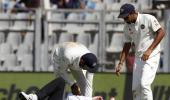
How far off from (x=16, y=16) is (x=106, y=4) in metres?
2.00

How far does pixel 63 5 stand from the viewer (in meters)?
15.3

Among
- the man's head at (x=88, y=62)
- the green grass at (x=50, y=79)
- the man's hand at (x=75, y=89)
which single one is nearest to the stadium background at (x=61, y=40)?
the green grass at (x=50, y=79)

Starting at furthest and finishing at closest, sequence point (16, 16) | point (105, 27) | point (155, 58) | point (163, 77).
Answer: point (16, 16), point (105, 27), point (163, 77), point (155, 58)

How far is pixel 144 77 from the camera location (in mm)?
9773

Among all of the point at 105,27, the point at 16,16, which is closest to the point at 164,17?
the point at 105,27

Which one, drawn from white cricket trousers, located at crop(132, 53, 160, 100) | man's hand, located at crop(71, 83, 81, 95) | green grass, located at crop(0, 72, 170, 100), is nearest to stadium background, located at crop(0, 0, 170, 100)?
green grass, located at crop(0, 72, 170, 100)

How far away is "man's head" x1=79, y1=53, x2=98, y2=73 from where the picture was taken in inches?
366

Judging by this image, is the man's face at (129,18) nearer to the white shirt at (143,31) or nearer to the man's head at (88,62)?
the white shirt at (143,31)

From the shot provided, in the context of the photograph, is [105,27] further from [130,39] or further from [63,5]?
[130,39]

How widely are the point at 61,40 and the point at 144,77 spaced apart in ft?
15.1

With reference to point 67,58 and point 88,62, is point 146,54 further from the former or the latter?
point 67,58

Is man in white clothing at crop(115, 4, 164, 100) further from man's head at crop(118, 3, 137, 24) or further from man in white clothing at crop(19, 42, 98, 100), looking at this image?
man in white clothing at crop(19, 42, 98, 100)

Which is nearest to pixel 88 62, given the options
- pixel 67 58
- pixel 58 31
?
pixel 67 58

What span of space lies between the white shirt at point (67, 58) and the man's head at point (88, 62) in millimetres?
130
